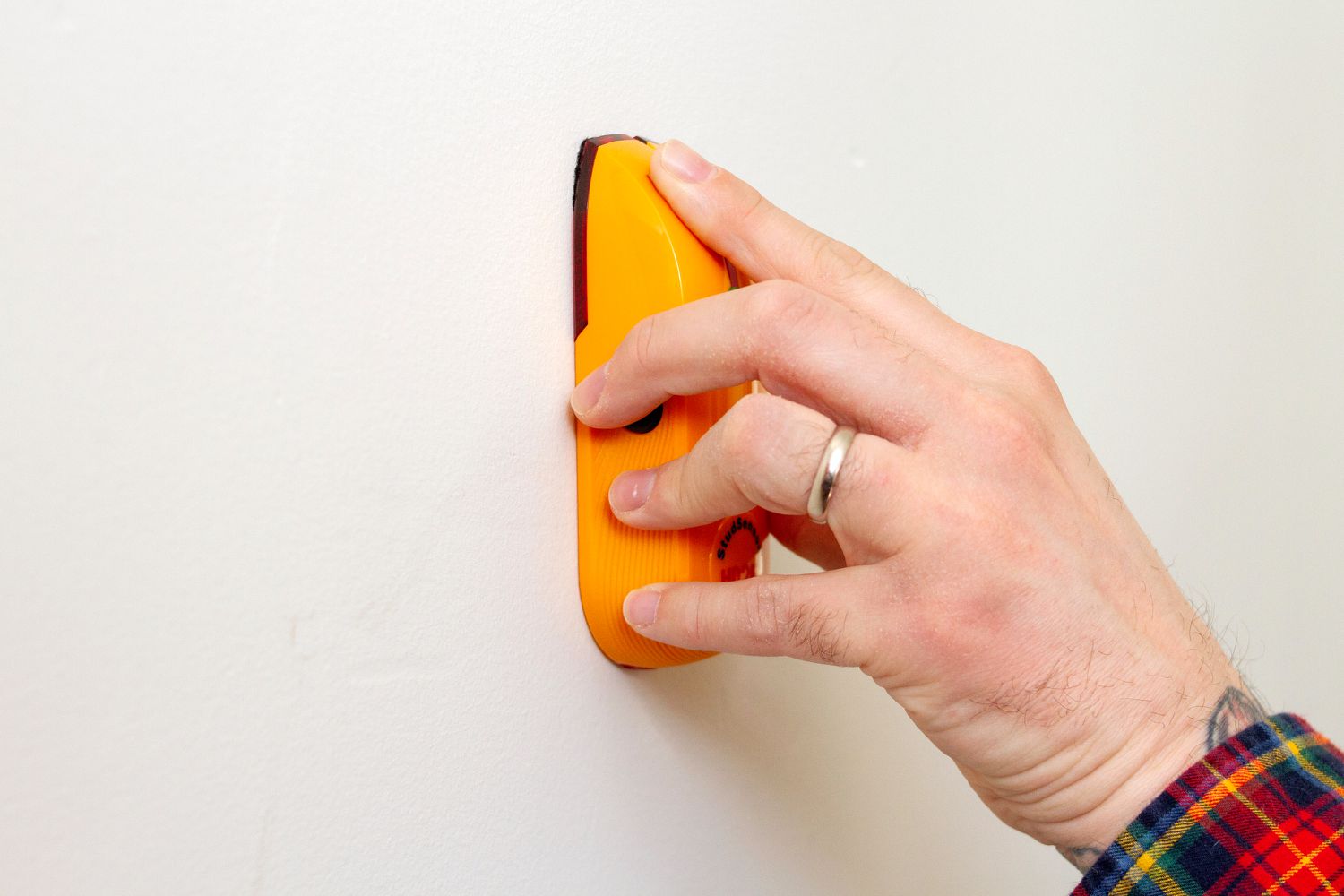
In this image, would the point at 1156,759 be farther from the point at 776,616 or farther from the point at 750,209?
the point at 750,209

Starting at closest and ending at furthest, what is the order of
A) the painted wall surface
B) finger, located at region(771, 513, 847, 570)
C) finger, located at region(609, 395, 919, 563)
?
the painted wall surface
finger, located at region(609, 395, 919, 563)
finger, located at region(771, 513, 847, 570)

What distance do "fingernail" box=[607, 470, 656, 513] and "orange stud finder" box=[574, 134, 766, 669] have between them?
0.03 ft

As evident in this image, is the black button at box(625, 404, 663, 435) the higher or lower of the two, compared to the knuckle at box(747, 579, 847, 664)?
higher

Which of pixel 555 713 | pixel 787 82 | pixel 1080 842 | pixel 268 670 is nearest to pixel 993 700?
pixel 1080 842

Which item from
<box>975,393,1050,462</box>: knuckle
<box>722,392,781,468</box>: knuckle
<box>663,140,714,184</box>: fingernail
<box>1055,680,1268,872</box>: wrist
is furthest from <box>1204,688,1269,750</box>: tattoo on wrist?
<box>663,140,714,184</box>: fingernail

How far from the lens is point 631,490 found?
20.3 inches

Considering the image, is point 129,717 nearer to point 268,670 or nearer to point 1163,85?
point 268,670

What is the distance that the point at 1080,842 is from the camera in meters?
0.54

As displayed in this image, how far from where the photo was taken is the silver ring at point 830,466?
0.47 metres

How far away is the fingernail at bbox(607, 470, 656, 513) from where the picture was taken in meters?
0.51

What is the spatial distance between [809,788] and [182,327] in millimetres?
513

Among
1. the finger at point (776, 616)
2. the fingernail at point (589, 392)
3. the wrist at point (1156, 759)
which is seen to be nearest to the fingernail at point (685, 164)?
the fingernail at point (589, 392)

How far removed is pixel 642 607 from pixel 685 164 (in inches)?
9.0

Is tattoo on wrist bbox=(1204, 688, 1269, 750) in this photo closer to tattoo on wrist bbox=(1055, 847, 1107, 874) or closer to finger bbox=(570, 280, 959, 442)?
tattoo on wrist bbox=(1055, 847, 1107, 874)
